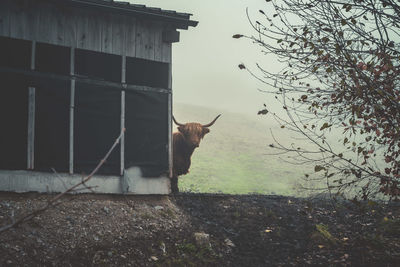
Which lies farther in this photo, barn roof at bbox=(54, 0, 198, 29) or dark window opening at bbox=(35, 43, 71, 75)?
barn roof at bbox=(54, 0, 198, 29)

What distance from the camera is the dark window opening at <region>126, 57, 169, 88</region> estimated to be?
900 cm

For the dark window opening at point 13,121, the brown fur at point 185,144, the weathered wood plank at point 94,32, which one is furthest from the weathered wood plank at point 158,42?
the dark window opening at point 13,121

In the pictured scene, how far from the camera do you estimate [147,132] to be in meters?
9.13

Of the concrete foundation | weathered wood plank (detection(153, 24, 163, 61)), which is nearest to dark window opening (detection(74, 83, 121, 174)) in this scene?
the concrete foundation

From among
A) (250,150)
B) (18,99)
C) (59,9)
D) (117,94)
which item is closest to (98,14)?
(59,9)

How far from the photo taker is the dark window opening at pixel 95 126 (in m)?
8.33

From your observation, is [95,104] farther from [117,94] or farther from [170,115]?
[170,115]

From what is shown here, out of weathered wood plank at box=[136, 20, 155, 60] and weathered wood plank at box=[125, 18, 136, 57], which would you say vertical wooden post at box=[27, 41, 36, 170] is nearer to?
weathered wood plank at box=[125, 18, 136, 57]

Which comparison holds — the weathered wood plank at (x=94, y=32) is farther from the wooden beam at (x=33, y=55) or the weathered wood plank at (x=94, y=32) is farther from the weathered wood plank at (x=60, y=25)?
the wooden beam at (x=33, y=55)

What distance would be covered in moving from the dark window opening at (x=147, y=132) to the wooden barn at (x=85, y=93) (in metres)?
0.03

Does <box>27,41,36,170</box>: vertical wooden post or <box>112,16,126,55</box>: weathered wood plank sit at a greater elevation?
<box>112,16,126,55</box>: weathered wood plank

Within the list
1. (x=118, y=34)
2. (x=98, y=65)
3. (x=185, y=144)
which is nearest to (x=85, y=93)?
(x=98, y=65)

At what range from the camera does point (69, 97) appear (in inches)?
325

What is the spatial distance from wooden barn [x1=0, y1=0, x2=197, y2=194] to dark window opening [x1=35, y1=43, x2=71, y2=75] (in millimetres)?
22
